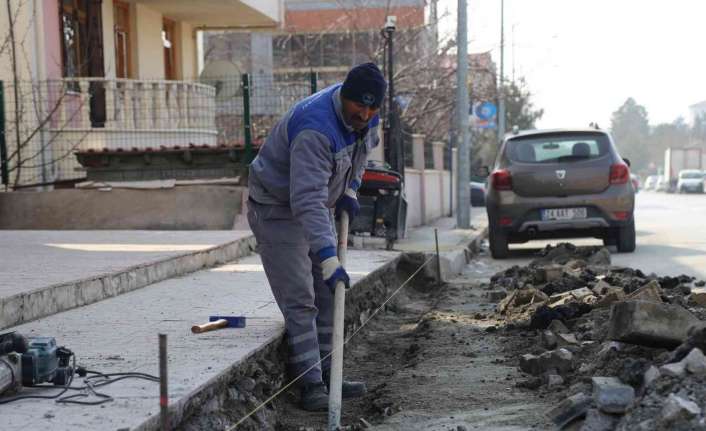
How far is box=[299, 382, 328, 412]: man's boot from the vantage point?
209 inches

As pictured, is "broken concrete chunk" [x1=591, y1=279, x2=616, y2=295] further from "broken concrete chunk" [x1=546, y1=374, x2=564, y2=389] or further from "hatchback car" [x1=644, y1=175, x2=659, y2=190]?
"hatchback car" [x1=644, y1=175, x2=659, y2=190]

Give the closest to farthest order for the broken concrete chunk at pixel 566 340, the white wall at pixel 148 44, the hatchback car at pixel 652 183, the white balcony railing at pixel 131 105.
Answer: the broken concrete chunk at pixel 566 340, the white balcony railing at pixel 131 105, the white wall at pixel 148 44, the hatchback car at pixel 652 183

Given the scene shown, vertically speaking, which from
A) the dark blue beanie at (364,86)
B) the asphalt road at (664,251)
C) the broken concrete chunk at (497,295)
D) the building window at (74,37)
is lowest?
the asphalt road at (664,251)

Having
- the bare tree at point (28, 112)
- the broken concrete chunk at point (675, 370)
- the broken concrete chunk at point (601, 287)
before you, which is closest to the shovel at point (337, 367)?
the broken concrete chunk at point (675, 370)

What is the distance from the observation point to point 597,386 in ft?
14.1

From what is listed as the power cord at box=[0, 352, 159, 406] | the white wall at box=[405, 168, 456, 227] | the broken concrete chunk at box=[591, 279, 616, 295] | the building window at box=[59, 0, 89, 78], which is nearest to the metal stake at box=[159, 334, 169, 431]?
the power cord at box=[0, 352, 159, 406]

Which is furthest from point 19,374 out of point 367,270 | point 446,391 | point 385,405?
point 367,270

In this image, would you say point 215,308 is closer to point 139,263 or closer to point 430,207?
point 139,263

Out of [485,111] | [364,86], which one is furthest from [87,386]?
[485,111]

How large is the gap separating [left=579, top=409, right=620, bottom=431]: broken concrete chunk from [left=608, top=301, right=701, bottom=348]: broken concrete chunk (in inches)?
32.8

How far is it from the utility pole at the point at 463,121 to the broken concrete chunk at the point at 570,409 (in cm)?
A: 1519

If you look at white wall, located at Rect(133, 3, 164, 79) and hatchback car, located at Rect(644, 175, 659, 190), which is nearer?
white wall, located at Rect(133, 3, 164, 79)

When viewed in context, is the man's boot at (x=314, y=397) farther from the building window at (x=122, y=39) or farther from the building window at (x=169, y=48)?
the building window at (x=169, y=48)

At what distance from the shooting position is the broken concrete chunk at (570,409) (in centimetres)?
427
